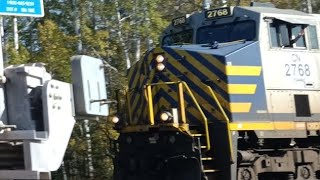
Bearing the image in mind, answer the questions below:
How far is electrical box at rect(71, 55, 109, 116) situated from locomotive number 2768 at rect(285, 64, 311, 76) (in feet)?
22.0

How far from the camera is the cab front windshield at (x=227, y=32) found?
11.0 m

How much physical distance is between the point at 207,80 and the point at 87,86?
5899 millimetres

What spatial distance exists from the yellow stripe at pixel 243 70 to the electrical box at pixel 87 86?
5.54 m

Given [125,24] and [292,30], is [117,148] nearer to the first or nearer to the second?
[292,30]

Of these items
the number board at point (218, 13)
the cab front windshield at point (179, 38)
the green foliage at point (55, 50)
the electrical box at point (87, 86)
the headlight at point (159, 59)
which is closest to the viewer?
the electrical box at point (87, 86)

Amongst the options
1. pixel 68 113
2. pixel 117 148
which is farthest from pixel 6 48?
pixel 68 113

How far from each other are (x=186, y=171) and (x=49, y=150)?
221 inches

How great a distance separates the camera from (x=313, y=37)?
11.6m

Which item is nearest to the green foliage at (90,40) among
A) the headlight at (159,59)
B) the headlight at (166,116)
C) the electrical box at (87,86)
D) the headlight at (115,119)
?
the headlight at (115,119)

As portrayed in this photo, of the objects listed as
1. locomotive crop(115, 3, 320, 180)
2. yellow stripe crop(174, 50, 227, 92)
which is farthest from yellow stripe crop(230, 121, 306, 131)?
yellow stripe crop(174, 50, 227, 92)

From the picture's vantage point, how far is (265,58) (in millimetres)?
10734

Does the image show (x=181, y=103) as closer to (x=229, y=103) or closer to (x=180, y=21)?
(x=229, y=103)

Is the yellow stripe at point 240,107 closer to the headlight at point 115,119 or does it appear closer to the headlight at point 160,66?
the headlight at point 160,66

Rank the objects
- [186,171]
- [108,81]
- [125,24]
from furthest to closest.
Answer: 1. [125,24]
2. [108,81]
3. [186,171]
